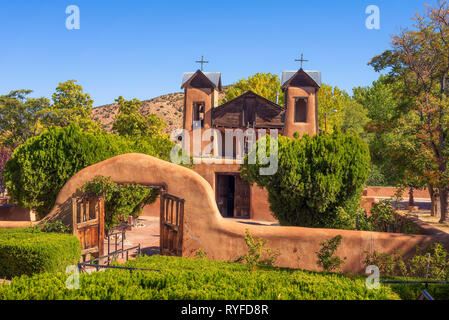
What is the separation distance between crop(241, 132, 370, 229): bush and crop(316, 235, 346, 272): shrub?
354 cm

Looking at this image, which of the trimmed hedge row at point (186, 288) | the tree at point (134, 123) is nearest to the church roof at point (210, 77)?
the tree at point (134, 123)

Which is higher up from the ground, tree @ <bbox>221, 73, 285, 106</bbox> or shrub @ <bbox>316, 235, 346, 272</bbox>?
tree @ <bbox>221, 73, 285, 106</bbox>

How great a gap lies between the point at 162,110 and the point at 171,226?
90.9 metres

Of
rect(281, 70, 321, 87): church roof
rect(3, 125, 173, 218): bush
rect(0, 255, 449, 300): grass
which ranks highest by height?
rect(281, 70, 321, 87): church roof

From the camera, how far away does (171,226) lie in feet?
44.8

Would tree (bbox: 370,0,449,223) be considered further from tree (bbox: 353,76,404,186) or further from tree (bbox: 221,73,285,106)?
tree (bbox: 221,73,285,106)

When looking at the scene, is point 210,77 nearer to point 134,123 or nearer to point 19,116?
point 134,123

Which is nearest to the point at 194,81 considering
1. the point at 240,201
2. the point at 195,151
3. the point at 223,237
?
the point at 195,151

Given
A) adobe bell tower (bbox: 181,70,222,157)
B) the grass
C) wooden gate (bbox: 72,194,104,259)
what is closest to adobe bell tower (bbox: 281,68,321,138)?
adobe bell tower (bbox: 181,70,222,157)

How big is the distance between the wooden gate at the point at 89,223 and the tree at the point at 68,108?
114 feet

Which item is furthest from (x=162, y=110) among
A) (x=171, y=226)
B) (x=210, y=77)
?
(x=171, y=226)

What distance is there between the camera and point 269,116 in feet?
118

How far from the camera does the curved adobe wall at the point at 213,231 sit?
12617 millimetres

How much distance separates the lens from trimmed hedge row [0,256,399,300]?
6.09 m
